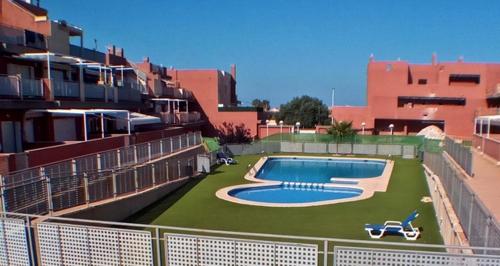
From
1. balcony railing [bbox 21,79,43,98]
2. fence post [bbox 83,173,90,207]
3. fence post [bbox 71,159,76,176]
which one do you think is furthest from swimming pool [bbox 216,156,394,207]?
balcony railing [bbox 21,79,43,98]

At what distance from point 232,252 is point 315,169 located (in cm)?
2573

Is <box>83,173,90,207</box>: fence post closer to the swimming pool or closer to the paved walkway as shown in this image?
the swimming pool

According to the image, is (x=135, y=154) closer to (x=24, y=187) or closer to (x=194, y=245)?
(x=24, y=187)

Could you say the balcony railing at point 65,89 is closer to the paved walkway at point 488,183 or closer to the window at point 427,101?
the paved walkway at point 488,183

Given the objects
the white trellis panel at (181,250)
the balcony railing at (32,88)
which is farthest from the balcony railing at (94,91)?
the white trellis panel at (181,250)

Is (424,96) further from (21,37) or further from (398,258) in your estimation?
(398,258)

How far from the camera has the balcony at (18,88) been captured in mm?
16906

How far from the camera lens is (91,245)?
7.51 m

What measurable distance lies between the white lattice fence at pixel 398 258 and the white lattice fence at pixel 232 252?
1.84 ft

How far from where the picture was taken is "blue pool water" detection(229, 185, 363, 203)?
71.9 ft

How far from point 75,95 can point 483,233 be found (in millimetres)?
21090

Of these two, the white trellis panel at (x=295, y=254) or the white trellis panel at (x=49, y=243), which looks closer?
the white trellis panel at (x=295, y=254)

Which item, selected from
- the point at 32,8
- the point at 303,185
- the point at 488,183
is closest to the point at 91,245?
the point at 488,183

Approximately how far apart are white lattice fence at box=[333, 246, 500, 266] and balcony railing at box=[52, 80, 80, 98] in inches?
742
